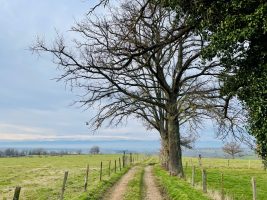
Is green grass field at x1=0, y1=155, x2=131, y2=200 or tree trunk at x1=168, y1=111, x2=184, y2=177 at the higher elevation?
tree trunk at x1=168, y1=111, x2=184, y2=177

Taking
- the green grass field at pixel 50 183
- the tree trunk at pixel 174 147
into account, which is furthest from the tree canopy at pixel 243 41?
→ the tree trunk at pixel 174 147

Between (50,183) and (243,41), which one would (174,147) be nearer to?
(50,183)

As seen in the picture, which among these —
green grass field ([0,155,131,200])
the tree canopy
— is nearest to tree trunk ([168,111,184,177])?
green grass field ([0,155,131,200])

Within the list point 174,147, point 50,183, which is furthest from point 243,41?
point 50,183

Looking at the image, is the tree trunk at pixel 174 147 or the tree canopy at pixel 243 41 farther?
the tree trunk at pixel 174 147

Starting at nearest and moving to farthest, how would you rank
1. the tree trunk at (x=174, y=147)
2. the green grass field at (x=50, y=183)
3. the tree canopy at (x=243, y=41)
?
1. the tree canopy at (x=243, y=41)
2. the green grass field at (x=50, y=183)
3. the tree trunk at (x=174, y=147)

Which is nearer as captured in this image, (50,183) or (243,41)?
(243,41)

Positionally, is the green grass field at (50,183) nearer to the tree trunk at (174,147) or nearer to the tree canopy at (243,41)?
the tree trunk at (174,147)

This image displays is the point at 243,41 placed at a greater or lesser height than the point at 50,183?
greater


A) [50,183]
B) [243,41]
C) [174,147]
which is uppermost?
[243,41]

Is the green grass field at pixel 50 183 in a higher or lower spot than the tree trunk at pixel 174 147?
lower

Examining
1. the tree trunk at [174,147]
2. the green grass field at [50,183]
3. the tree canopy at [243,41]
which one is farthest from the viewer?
the tree trunk at [174,147]

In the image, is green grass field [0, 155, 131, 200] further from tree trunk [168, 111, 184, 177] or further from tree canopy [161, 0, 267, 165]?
tree canopy [161, 0, 267, 165]

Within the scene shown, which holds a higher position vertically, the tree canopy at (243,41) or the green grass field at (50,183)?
the tree canopy at (243,41)
